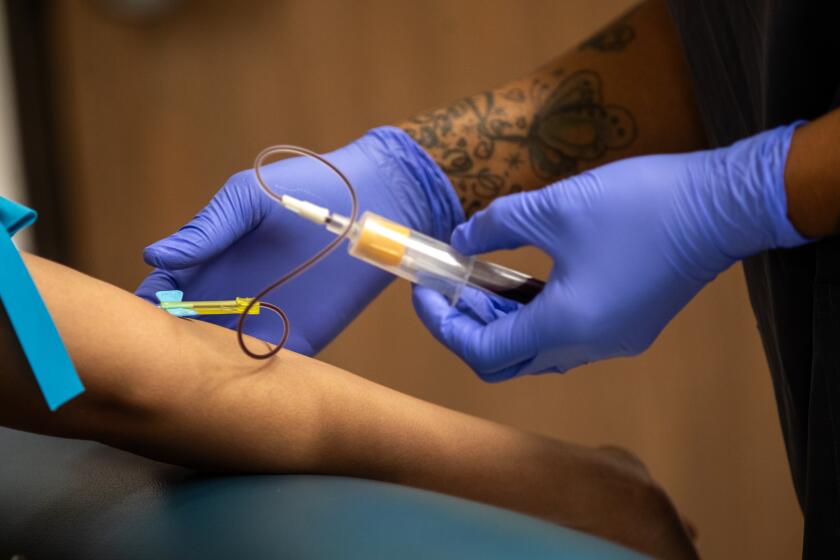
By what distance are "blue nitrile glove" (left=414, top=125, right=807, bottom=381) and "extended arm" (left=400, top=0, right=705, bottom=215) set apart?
24 centimetres

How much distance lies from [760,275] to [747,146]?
0.61 ft

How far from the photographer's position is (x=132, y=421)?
572 millimetres

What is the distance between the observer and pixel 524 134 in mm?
957

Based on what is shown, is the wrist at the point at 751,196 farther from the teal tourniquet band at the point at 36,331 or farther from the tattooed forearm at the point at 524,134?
the teal tourniquet band at the point at 36,331

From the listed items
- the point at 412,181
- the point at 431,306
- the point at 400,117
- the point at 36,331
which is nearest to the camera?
the point at 36,331

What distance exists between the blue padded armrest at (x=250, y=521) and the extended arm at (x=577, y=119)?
0.47m

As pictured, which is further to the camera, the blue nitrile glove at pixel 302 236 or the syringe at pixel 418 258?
the blue nitrile glove at pixel 302 236

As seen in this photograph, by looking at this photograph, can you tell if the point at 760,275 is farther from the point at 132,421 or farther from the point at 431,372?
the point at 431,372

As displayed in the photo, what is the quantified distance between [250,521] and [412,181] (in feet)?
1.58

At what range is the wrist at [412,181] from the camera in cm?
89

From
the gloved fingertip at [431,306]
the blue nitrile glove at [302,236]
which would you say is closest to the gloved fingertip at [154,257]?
the blue nitrile glove at [302,236]

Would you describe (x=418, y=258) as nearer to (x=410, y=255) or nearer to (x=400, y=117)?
(x=410, y=255)

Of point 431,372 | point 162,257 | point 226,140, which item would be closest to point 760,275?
point 162,257

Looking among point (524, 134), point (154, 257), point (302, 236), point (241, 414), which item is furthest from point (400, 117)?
point (241, 414)
